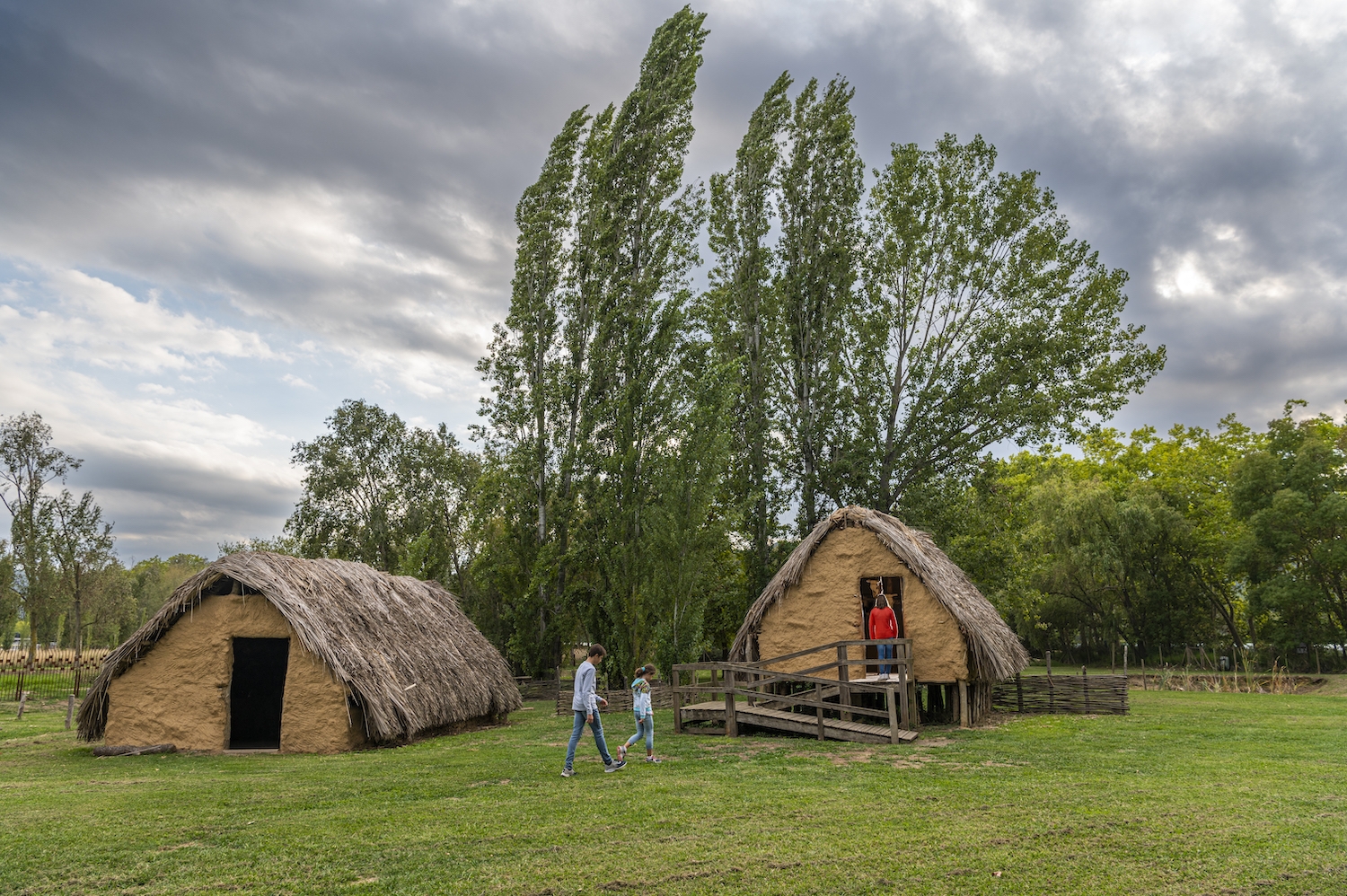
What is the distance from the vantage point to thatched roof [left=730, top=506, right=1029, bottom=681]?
13656mm

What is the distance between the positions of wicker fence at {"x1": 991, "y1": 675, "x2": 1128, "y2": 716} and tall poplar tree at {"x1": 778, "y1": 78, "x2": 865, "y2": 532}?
28.3ft

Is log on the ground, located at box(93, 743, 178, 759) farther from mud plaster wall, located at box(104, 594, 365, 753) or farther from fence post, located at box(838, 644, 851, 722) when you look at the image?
fence post, located at box(838, 644, 851, 722)

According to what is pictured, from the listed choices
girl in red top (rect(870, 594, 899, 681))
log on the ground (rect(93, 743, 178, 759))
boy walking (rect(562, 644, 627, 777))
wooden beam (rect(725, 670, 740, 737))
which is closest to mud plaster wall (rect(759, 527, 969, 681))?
girl in red top (rect(870, 594, 899, 681))

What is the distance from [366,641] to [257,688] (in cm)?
413

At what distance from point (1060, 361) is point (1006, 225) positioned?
14.4 ft

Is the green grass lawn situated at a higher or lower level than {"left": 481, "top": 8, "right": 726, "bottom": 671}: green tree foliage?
lower

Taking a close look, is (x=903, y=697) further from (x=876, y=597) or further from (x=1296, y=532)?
(x=1296, y=532)

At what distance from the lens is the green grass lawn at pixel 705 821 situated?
5211 millimetres

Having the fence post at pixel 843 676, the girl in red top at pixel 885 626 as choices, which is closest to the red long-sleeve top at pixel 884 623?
the girl in red top at pixel 885 626

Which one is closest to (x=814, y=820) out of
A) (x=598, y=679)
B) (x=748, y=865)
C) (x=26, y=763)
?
(x=748, y=865)

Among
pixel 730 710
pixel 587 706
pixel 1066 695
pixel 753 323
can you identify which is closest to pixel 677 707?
pixel 730 710

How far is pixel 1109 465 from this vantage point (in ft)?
148

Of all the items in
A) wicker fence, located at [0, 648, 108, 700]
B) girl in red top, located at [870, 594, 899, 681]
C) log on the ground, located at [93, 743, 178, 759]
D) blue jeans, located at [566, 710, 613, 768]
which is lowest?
wicker fence, located at [0, 648, 108, 700]

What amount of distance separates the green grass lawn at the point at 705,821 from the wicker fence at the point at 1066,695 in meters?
4.76
